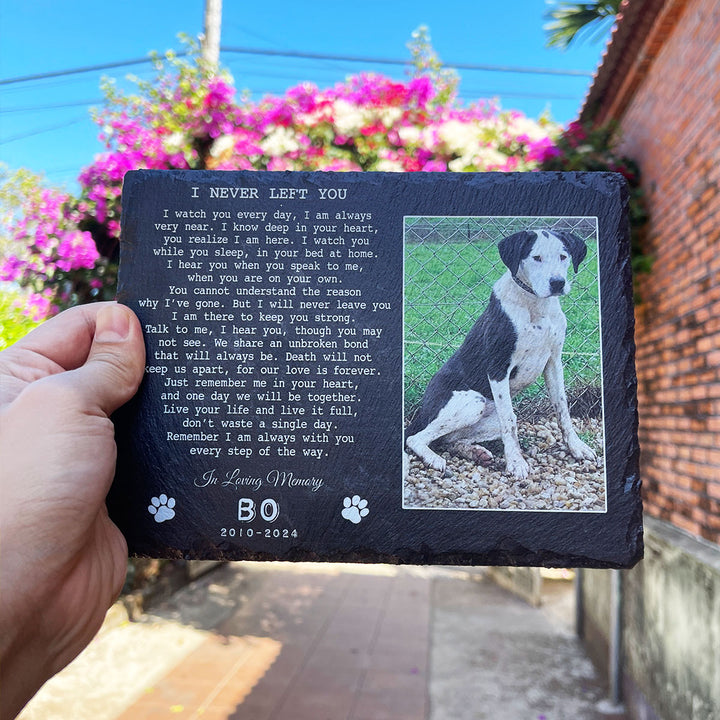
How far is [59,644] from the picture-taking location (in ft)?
4.38

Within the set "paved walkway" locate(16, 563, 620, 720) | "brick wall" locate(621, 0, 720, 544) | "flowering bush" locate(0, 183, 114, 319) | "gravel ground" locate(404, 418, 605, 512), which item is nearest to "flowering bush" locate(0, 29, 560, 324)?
"flowering bush" locate(0, 183, 114, 319)

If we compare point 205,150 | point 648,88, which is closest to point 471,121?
point 648,88

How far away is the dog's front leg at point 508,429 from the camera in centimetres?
142

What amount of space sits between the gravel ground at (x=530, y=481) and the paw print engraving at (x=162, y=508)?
0.57 m

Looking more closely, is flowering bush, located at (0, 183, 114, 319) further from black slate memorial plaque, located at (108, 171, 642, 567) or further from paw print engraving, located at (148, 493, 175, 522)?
paw print engraving, located at (148, 493, 175, 522)

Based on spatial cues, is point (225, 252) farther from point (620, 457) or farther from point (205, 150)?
point (205, 150)

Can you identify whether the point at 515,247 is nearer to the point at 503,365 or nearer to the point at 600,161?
the point at 503,365

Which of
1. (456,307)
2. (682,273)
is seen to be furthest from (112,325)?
(682,273)

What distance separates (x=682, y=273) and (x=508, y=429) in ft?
7.49

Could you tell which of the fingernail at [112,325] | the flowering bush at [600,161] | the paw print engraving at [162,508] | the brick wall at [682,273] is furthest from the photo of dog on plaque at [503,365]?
the flowering bush at [600,161]

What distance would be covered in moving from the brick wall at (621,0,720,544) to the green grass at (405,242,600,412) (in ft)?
5.53

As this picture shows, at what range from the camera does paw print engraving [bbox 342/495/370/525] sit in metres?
1.42

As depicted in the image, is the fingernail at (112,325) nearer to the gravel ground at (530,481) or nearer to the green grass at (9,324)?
the green grass at (9,324)

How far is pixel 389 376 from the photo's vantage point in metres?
1.46
